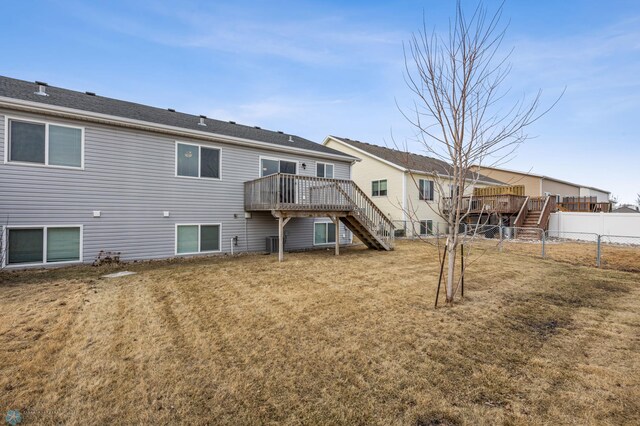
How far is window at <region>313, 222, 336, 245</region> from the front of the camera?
1399 centimetres

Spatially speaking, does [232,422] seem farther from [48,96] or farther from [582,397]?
[48,96]

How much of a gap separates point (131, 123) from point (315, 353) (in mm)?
9237

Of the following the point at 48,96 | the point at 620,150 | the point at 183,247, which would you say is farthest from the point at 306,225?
the point at 620,150

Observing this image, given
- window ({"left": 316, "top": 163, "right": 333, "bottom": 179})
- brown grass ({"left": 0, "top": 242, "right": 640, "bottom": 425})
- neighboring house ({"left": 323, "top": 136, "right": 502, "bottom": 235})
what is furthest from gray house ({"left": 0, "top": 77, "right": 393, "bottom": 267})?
neighboring house ({"left": 323, "top": 136, "right": 502, "bottom": 235})

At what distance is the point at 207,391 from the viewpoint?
9.17ft

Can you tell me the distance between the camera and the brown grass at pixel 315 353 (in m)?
2.56

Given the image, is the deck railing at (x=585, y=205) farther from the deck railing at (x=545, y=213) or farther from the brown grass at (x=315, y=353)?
the brown grass at (x=315, y=353)

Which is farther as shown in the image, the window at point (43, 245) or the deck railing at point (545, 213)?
the deck railing at point (545, 213)

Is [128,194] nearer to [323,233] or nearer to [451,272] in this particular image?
[323,233]

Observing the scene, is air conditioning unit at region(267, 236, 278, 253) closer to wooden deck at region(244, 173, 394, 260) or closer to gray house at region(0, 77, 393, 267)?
gray house at region(0, 77, 393, 267)

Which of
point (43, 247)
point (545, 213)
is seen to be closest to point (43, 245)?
point (43, 247)

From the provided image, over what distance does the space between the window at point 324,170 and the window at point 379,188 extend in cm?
653

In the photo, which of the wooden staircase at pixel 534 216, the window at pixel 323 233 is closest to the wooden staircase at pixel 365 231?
the window at pixel 323 233

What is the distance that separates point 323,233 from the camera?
14.3 m
